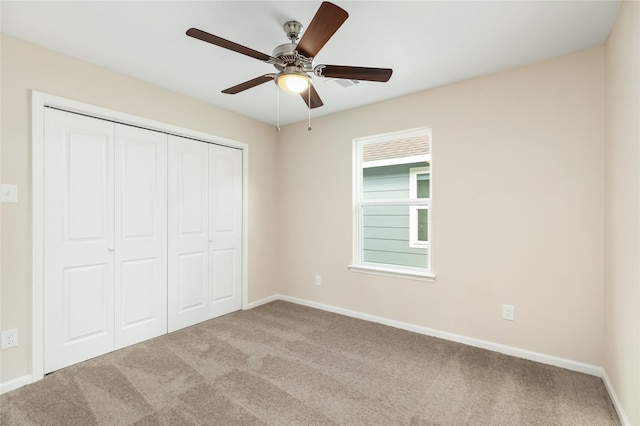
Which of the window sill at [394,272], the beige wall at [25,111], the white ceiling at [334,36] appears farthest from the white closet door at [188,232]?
the window sill at [394,272]

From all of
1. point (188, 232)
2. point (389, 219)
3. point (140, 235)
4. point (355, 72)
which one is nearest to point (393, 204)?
point (389, 219)

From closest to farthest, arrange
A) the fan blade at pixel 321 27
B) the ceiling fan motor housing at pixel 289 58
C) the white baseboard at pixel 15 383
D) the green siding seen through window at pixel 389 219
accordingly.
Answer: the fan blade at pixel 321 27
the ceiling fan motor housing at pixel 289 58
the white baseboard at pixel 15 383
the green siding seen through window at pixel 389 219

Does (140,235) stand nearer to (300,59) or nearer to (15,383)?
(15,383)

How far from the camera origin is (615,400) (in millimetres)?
1997

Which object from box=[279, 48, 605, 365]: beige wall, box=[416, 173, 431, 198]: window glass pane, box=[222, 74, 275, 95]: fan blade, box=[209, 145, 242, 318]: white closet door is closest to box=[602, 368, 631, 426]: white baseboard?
box=[279, 48, 605, 365]: beige wall

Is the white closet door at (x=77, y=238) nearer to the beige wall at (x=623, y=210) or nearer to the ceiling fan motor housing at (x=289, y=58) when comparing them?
the ceiling fan motor housing at (x=289, y=58)

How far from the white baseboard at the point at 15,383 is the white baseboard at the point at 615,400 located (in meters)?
3.96

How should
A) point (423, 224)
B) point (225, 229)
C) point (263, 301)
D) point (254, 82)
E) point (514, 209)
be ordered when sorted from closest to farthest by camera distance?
1. point (254, 82)
2. point (514, 209)
3. point (423, 224)
4. point (225, 229)
5. point (263, 301)

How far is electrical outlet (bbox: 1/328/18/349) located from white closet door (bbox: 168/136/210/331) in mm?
1209

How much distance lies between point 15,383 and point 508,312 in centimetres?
393

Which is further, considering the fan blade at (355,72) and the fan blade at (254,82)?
the fan blade at (254,82)

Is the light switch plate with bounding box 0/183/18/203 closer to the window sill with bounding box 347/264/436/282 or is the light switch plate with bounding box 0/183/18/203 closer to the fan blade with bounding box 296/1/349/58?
the fan blade with bounding box 296/1/349/58

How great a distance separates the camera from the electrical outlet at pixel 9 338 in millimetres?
2182

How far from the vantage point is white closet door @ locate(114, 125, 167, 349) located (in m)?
2.86
